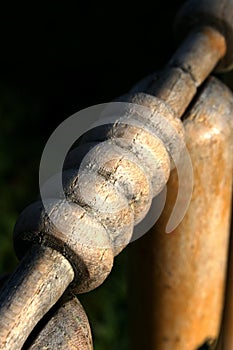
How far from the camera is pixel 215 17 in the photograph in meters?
0.79

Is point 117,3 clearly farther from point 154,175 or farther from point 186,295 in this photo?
point 154,175

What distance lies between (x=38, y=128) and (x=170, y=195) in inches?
56.4

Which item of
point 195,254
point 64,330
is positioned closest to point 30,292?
point 64,330

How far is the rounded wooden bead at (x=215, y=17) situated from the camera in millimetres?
789

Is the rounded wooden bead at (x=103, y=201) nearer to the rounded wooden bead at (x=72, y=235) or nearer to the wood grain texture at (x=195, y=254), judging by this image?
the rounded wooden bead at (x=72, y=235)

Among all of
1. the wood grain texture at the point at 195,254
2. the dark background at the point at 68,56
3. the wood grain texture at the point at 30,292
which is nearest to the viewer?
the wood grain texture at the point at 30,292

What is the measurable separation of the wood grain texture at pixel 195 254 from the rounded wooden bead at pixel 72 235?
243 mm

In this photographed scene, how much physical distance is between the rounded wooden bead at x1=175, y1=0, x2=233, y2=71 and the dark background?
1.34 m

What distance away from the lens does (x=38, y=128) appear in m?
2.19

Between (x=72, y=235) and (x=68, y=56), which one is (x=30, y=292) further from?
(x=68, y=56)

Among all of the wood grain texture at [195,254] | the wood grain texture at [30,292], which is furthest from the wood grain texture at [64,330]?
the wood grain texture at [195,254]

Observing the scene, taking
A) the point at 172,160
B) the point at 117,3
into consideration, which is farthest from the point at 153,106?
the point at 117,3

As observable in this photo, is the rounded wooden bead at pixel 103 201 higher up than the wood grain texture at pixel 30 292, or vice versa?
the rounded wooden bead at pixel 103 201

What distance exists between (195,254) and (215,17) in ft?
0.83
